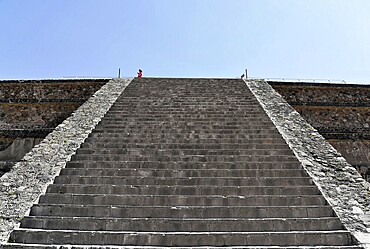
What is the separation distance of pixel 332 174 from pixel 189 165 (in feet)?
8.78

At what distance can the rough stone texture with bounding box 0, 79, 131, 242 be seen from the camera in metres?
5.02

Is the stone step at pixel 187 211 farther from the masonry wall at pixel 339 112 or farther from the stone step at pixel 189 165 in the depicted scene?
the masonry wall at pixel 339 112

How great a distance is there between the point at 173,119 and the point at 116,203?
4.26 m

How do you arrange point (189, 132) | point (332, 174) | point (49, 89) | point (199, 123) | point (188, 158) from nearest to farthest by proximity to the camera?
1. point (332, 174)
2. point (188, 158)
3. point (189, 132)
4. point (199, 123)
5. point (49, 89)

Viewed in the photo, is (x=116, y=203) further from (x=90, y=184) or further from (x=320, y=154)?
(x=320, y=154)

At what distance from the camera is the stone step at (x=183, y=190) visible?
554 centimetres

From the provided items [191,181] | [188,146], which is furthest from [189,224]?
[188,146]

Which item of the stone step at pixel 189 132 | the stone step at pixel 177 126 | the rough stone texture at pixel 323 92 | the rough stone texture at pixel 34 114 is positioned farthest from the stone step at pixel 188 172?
the rough stone texture at pixel 323 92

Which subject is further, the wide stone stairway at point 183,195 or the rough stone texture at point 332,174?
the rough stone texture at point 332,174

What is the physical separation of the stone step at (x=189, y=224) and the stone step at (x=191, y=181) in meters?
1.05

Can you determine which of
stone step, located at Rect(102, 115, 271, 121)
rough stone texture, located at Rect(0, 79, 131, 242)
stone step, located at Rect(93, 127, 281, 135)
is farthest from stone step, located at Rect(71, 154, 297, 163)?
stone step, located at Rect(102, 115, 271, 121)

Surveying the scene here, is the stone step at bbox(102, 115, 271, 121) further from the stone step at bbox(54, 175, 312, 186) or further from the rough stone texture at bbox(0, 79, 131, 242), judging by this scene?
the stone step at bbox(54, 175, 312, 186)

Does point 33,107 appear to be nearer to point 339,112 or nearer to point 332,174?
point 332,174

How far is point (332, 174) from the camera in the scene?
239 inches
